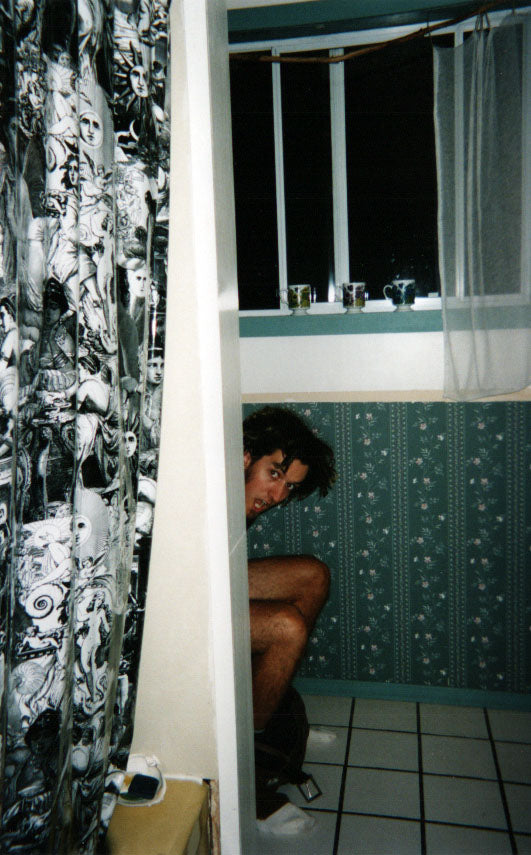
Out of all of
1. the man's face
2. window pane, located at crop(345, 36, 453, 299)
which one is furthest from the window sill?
the man's face

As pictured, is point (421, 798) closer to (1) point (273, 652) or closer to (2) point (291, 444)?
(1) point (273, 652)

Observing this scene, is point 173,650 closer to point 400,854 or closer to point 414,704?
point 400,854

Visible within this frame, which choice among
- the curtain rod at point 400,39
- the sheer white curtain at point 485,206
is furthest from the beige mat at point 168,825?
the curtain rod at point 400,39

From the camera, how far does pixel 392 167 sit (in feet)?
7.14

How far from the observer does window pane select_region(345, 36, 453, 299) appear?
209 cm

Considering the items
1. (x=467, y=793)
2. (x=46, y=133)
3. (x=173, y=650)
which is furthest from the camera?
(x=467, y=793)

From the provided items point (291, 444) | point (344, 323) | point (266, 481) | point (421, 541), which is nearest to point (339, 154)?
point (344, 323)

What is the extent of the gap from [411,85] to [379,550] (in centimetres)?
173

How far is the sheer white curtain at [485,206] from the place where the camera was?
5.67ft

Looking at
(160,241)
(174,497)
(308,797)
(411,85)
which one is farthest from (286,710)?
(411,85)

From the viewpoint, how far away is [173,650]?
946mm

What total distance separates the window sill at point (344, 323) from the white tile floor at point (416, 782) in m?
1.35

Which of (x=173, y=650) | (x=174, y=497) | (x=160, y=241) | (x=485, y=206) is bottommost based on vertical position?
(x=173, y=650)

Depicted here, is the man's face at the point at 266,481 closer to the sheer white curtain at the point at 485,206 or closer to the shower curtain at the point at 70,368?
the sheer white curtain at the point at 485,206
